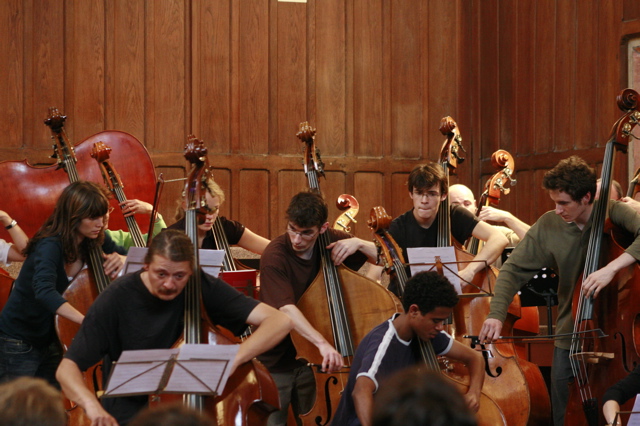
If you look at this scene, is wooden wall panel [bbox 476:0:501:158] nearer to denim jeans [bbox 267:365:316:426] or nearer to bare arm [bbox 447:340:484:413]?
denim jeans [bbox 267:365:316:426]

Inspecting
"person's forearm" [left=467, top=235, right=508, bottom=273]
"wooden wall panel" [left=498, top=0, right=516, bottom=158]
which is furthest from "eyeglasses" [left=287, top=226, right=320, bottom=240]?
"wooden wall panel" [left=498, top=0, right=516, bottom=158]

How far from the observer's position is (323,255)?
4.40 meters

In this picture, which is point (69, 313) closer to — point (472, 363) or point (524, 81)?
point (472, 363)

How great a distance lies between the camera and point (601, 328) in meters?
3.94

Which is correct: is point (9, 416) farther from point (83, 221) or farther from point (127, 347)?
point (83, 221)

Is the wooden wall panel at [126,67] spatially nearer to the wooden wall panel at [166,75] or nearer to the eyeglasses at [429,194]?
the wooden wall panel at [166,75]

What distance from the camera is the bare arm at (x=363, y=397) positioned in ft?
10.5

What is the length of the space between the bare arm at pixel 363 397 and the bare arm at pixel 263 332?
0.36 meters

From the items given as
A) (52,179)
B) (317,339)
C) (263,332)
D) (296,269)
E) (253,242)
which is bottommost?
(317,339)

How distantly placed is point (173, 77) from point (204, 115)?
395mm

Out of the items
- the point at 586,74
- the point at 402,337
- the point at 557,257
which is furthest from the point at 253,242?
the point at 586,74

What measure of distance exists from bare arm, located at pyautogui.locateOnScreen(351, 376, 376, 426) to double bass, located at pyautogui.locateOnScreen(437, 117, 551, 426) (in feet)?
2.80

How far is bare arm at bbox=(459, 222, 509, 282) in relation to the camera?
4551 millimetres

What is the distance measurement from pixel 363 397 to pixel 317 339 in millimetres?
709
